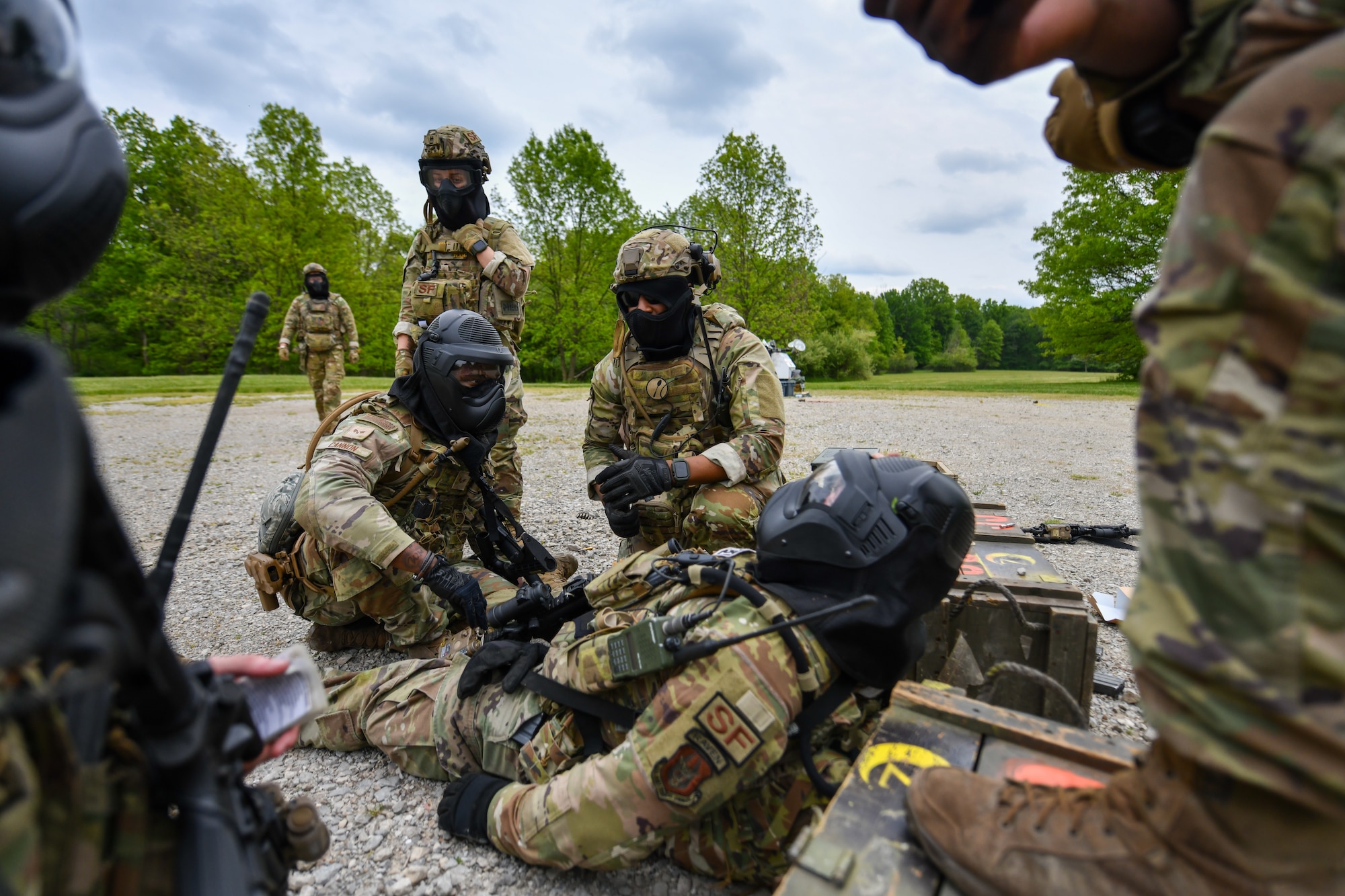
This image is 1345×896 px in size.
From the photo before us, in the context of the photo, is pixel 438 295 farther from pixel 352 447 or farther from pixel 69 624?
pixel 69 624

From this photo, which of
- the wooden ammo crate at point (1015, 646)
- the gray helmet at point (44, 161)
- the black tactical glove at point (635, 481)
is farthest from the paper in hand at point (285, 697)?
the black tactical glove at point (635, 481)

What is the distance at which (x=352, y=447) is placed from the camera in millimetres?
3279

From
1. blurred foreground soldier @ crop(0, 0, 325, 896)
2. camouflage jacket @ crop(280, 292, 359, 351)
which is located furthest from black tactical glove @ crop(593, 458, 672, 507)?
camouflage jacket @ crop(280, 292, 359, 351)

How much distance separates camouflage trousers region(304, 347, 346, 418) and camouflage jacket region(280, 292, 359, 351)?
0.42 ft

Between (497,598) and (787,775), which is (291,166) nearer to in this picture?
(497,598)

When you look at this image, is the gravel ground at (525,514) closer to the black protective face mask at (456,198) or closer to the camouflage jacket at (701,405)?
the camouflage jacket at (701,405)

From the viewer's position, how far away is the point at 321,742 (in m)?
2.76

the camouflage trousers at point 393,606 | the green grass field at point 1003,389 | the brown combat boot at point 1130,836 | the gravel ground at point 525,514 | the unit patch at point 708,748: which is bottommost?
the green grass field at point 1003,389

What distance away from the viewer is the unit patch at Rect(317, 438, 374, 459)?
3.26 meters

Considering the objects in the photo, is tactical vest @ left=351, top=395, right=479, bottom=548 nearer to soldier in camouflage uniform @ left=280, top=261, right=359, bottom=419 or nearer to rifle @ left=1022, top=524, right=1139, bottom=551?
rifle @ left=1022, top=524, right=1139, bottom=551

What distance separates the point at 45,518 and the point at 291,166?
26774mm

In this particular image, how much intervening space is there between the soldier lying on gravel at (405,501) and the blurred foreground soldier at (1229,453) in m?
2.61

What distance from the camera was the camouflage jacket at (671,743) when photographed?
5.53 ft

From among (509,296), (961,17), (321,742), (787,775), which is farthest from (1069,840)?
(509,296)
